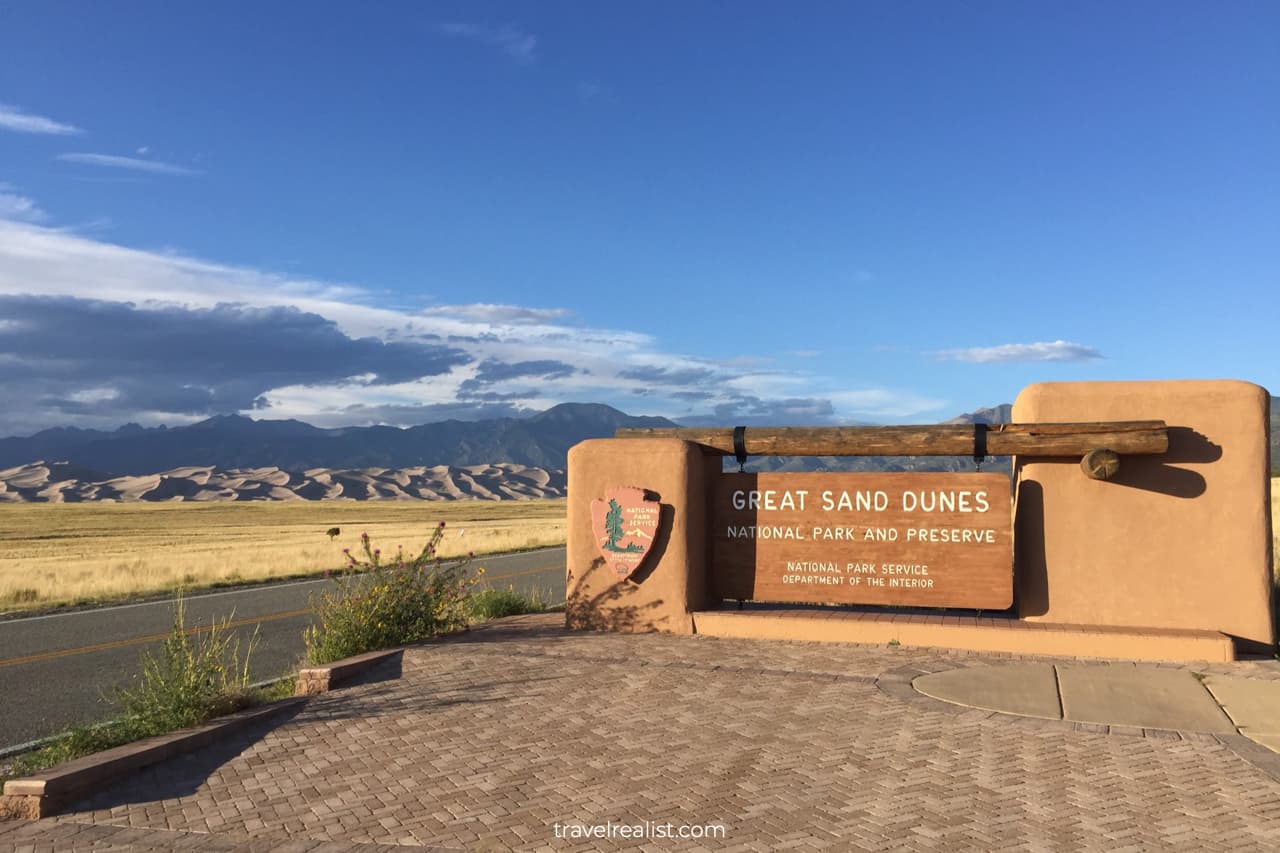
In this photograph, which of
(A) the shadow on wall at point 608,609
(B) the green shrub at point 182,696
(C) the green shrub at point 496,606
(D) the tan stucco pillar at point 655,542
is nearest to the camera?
(B) the green shrub at point 182,696

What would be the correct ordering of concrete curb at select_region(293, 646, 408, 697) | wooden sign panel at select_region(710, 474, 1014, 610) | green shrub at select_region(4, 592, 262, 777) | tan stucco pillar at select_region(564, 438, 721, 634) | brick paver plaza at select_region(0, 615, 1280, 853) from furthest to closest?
tan stucco pillar at select_region(564, 438, 721, 634)
wooden sign panel at select_region(710, 474, 1014, 610)
concrete curb at select_region(293, 646, 408, 697)
green shrub at select_region(4, 592, 262, 777)
brick paver plaza at select_region(0, 615, 1280, 853)

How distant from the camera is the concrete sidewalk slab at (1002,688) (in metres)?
7.34

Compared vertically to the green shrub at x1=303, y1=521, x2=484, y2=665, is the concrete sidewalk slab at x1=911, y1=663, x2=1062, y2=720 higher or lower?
lower

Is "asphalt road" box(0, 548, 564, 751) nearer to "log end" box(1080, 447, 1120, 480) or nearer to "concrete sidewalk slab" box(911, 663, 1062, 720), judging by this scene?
"concrete sidewalk slab" box(911, 663, 1062, 720)

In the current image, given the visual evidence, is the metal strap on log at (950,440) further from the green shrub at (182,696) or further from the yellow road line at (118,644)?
the yellow road line at (118,644)

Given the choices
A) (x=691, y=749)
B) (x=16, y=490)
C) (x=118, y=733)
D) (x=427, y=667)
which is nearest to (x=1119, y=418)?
(x=691, y=749)

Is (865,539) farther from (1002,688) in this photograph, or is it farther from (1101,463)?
(1002,688)

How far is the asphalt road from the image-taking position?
8844mm

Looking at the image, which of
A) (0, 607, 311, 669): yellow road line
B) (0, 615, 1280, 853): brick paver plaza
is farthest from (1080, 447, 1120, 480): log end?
(0, 607, 311, 669): yellow road line

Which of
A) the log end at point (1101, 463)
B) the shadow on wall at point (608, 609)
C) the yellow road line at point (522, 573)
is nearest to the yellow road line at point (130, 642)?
the shadow on wall at point (608, 609)

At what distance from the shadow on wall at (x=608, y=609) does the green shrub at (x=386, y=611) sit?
1.25 metres

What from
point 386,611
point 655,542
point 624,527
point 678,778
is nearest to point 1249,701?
point 678,778

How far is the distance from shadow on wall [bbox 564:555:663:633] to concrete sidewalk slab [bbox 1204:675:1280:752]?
524cm

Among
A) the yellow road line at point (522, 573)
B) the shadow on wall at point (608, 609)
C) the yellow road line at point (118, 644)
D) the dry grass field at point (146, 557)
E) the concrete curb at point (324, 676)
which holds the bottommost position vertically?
the dry grass field at point (146, 557)
